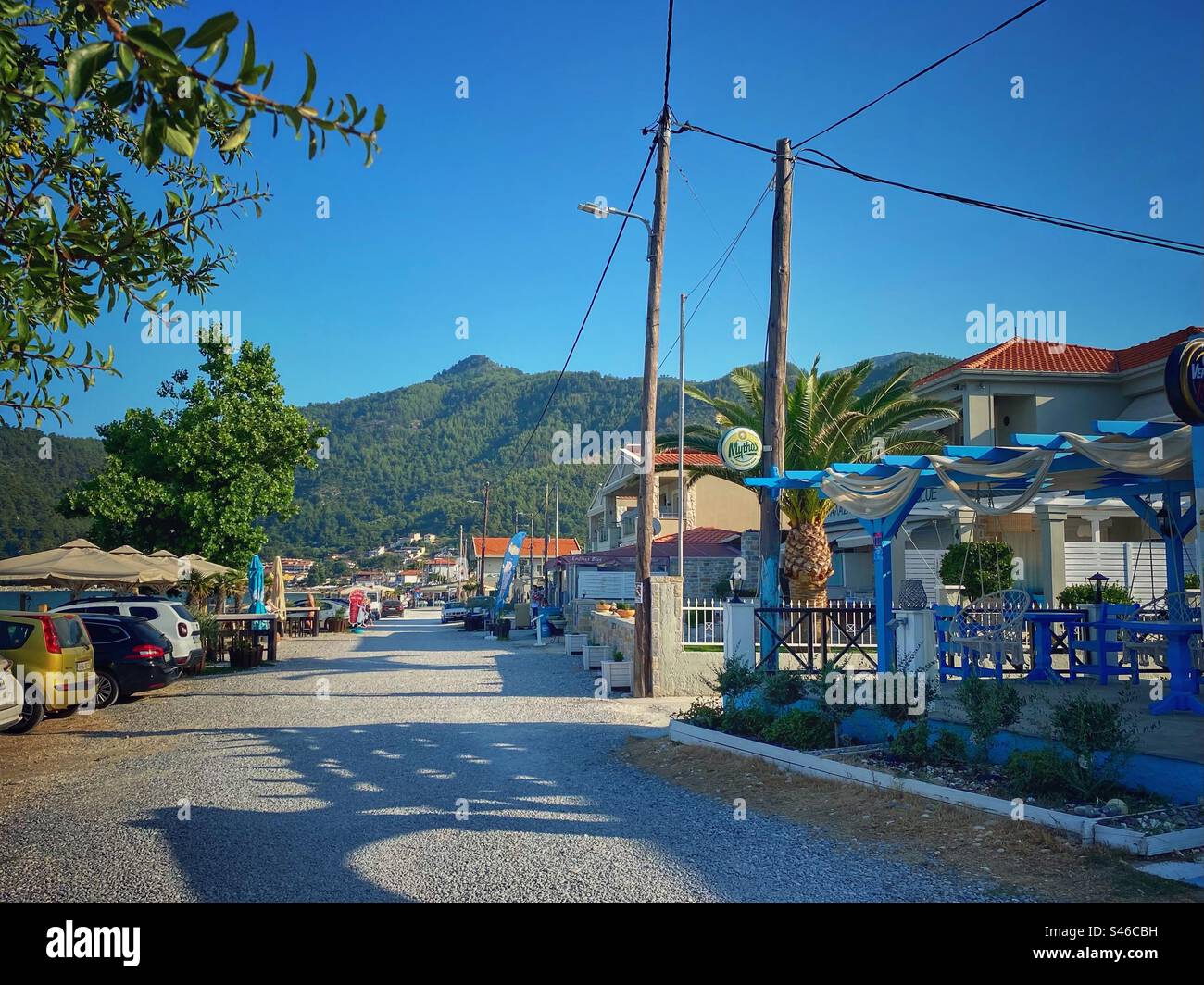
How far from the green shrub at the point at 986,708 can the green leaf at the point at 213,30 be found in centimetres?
725

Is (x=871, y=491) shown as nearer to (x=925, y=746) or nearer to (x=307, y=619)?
(x=925, y=746)

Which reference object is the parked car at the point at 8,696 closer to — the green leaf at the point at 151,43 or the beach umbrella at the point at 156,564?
the beach umbrella at the point at 156,564

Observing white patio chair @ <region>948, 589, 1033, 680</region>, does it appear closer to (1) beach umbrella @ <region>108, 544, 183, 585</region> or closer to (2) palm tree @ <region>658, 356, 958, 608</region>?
(2) palm tree @ <region>658, 356, 958, 608</region>

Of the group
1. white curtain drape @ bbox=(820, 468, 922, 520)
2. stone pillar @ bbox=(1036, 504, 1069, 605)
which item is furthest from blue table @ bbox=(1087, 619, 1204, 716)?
stone pillar @ bbox=(1036, 504, 1069, 605)

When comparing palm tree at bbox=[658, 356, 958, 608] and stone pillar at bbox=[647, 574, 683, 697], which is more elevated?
palm tree at bbox=[658, 356, 958, 608]

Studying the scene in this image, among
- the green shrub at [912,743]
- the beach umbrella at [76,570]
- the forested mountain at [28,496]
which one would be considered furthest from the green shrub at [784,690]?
the forested mountain at [28,496]

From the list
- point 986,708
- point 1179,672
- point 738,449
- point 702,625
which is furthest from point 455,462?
point 986,708

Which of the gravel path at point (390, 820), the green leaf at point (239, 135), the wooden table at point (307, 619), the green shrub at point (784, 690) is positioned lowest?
the wooden table at point (307, 619)

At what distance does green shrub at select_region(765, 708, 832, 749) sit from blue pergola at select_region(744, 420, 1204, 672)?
1.76 metres

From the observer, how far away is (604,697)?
16.3 m

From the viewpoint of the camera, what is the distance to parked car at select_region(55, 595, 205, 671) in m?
17.4

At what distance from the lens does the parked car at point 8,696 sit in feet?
36.2

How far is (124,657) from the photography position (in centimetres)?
1527
